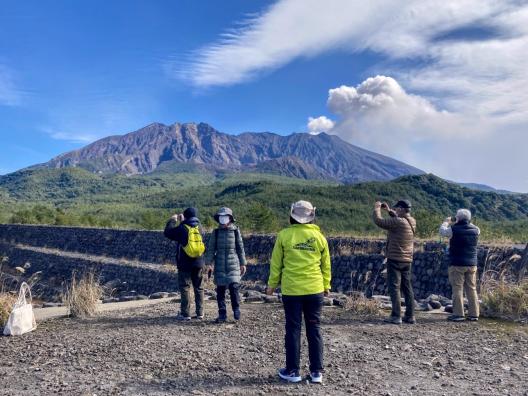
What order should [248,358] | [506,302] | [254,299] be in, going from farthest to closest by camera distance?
[254,299] < [506,302] < [248,358]

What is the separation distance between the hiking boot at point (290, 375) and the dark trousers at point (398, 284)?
3.15 metres

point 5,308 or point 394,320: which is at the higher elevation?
point 5,308

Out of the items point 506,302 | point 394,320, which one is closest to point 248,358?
point 394,320

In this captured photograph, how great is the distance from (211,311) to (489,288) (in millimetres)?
5175

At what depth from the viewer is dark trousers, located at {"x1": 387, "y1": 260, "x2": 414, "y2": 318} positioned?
776cm

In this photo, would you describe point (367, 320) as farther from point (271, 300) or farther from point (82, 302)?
point (82, 302)

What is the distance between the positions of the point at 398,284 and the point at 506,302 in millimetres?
2100

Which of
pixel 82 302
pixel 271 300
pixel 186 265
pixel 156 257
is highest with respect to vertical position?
pixel 186 265

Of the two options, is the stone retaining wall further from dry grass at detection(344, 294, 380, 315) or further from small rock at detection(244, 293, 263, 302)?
small rock at detection(244, 293, 263, 302)

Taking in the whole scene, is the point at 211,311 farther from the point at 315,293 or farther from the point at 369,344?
the point at 315,293

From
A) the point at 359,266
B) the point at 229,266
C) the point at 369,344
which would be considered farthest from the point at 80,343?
the point at 359,266

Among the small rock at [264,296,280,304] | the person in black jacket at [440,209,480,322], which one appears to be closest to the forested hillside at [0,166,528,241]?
the person in black jacket at [440,209,480,322]

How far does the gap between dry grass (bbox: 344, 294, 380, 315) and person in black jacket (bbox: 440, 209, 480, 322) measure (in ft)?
4.06

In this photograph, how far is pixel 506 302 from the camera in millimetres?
8352
